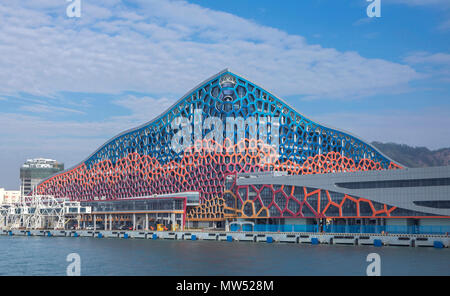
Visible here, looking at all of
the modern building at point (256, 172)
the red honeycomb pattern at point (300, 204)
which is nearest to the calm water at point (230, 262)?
the modern building at point (256, 172)

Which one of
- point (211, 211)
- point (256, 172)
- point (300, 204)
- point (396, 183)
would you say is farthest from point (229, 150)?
point (396, 183)

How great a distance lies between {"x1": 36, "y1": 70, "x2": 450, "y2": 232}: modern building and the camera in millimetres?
95438

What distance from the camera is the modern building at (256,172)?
3757 inches

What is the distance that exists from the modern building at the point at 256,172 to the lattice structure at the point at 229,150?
0.26 metres

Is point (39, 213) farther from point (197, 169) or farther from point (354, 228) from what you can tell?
point (354, 228)

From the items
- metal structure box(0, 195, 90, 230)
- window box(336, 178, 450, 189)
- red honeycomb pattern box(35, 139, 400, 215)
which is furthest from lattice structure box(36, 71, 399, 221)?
window box(336, 178, 450, 189)

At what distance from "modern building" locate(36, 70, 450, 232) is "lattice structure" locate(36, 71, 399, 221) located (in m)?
0.26

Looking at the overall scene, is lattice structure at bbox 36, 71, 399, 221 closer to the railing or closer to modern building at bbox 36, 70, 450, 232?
modern building at bbox 36, 70, 450, 232

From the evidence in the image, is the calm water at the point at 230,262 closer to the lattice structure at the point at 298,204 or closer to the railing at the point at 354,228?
the railing at the point at 354,228

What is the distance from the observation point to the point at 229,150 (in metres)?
134
